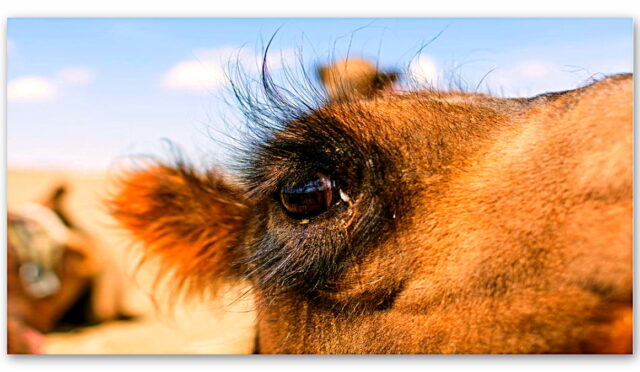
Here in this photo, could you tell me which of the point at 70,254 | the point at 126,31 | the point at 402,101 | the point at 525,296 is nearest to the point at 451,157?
the point at 402,101

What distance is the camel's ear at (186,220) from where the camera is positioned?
5.92 feet

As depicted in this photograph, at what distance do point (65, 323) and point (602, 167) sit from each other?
535 cm

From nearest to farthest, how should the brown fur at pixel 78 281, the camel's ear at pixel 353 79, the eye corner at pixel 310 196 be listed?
the eye corner at pixel 310 196, the camel's ear at pixel 353 79, the brown fur at pixel 78 281

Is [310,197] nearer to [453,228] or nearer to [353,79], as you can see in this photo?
[453,228]

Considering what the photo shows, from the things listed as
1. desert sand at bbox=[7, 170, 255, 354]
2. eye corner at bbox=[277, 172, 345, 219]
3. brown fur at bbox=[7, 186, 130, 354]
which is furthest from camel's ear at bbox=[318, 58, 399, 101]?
brown fur at bbox=[7, 186, 130, 354]

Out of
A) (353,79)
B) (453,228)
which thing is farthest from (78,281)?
(453,228)

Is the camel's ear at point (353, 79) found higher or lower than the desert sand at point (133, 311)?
higher

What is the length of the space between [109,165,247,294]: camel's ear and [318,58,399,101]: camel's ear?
1.18ft

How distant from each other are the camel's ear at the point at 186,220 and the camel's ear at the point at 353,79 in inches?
14.2

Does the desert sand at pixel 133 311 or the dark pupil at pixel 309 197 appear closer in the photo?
the dark pupil at pixel 309 197

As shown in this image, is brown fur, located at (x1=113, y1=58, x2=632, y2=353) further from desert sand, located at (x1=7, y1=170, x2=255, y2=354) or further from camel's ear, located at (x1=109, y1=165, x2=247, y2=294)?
desert sand, located at (x1=7, y1=170, x2=255, y2=354)

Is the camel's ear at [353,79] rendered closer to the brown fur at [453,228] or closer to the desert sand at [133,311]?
the brown fur at [453,228]

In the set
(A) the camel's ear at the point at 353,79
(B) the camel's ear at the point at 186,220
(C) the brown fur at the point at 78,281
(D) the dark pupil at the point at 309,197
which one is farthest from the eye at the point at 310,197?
(C) the brown fur at the point at 78,281

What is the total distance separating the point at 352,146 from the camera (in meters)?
1.30
